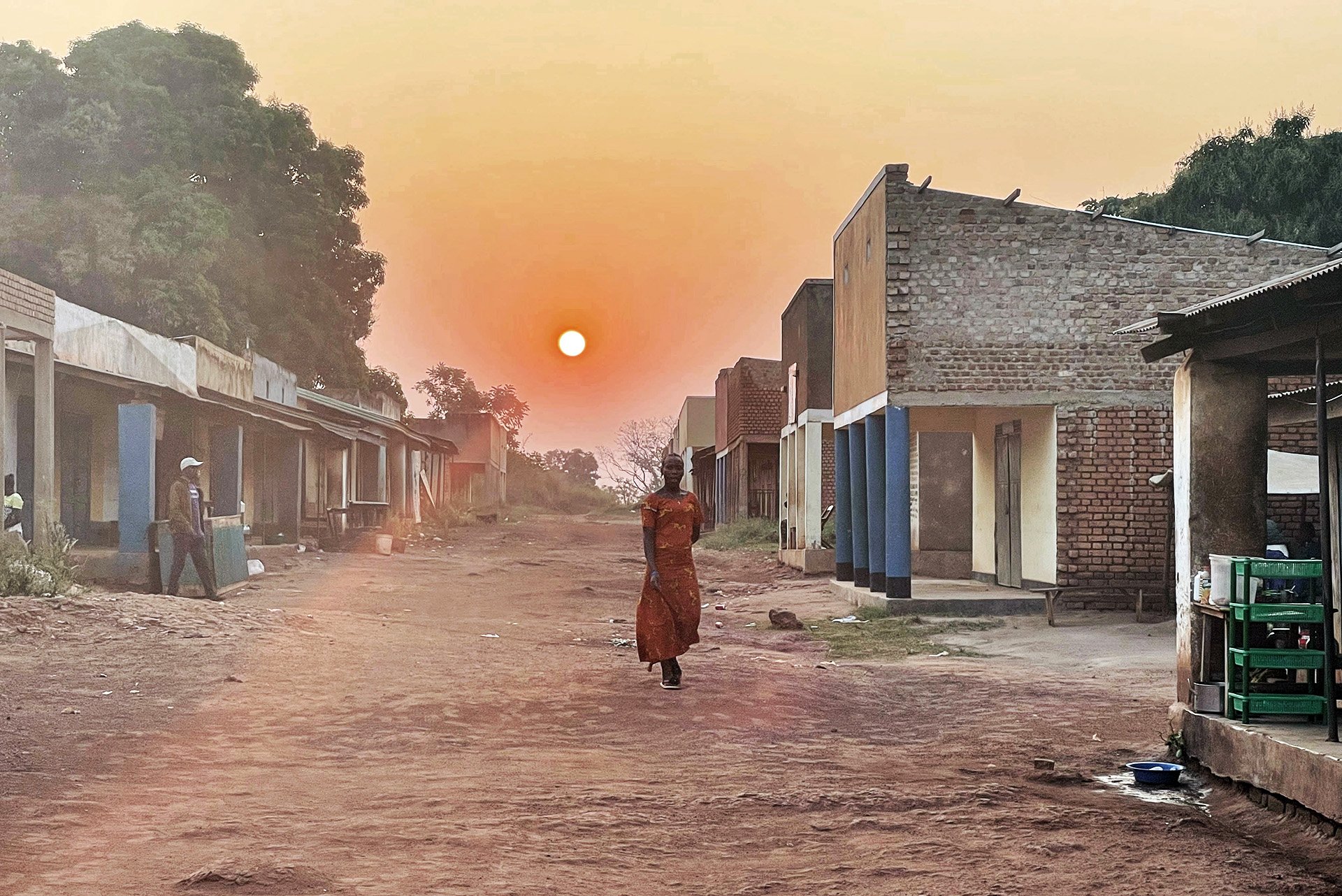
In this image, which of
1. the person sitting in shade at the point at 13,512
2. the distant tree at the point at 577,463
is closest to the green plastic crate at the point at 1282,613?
the person sitting in shade at the point at 13,512

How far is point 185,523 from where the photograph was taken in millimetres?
15062

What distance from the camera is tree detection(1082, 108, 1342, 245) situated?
30.9 metres

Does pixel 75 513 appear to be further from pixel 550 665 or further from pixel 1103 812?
pixel 1103 812

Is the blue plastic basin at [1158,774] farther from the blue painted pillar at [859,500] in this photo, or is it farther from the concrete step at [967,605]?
the blue painted pillar at [859,500]

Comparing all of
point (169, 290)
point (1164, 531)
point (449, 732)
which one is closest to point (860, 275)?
point (1164, 531)

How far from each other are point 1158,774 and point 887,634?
7881 mm

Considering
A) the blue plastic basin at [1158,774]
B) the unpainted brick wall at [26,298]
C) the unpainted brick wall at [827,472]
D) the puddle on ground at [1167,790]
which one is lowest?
the puddle on ground at [1167,790]

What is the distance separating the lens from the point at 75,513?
66.5 ft

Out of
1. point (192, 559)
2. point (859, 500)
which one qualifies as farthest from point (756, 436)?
point (192, 559)

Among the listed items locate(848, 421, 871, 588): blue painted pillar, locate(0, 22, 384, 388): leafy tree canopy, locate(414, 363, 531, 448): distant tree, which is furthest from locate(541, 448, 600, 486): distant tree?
locate(848, 421, 871, 588): blue painted pillar

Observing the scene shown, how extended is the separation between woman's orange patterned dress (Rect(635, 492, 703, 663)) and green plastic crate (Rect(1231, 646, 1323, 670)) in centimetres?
397

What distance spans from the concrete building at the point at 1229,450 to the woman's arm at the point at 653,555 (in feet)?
11.7

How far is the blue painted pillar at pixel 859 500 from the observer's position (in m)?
18.4

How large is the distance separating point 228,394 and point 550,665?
53.9 feet
